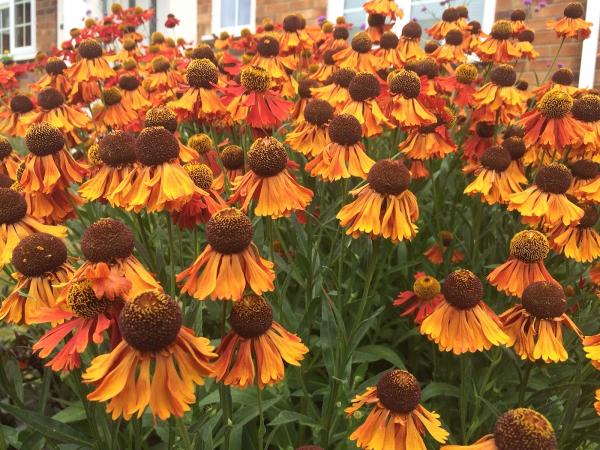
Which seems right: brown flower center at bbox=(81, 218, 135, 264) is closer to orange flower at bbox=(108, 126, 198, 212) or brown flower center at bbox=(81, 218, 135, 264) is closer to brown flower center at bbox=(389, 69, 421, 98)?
orange flower at bbox=(108, 126, 198, 212)

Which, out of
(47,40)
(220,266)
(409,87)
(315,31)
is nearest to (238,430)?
(220,266)

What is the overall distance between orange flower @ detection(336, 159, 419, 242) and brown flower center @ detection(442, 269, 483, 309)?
13 centimetres

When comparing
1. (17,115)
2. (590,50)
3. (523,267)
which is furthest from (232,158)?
(590,50)

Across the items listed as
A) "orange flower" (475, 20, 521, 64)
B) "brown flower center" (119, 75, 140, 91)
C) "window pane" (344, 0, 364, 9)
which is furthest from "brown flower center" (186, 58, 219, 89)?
"window pane" (344, 0, 364, 9)

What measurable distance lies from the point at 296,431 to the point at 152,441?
41 cm

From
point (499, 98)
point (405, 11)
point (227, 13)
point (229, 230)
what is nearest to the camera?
point (229, 230)

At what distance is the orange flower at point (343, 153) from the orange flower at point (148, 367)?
2.36 ft

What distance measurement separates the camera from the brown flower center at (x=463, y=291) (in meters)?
1.08

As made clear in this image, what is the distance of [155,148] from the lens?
Result: 1.06m

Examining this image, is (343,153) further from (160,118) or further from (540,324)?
(540,324)

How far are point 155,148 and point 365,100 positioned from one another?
739 mm

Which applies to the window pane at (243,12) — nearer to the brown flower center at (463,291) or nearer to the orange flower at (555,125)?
the orange flower at (555,125)

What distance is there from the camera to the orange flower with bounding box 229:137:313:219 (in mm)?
1118

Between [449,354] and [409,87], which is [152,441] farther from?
[409,87]
